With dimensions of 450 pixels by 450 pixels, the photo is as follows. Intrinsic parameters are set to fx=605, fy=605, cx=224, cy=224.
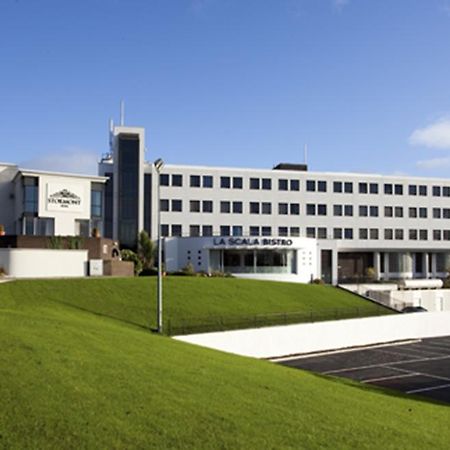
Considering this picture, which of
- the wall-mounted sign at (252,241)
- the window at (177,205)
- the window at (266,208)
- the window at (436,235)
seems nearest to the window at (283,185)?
the window at (266,208)

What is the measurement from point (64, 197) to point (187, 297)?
14.1 metres

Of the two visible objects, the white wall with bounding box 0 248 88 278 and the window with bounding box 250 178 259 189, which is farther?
the window with bounding box 250 178 259 189

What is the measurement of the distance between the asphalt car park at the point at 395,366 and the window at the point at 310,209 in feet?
140

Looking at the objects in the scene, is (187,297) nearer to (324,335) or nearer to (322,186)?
(324,335)

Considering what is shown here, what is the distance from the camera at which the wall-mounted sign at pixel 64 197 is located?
1889 inches

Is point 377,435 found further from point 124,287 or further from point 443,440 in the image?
point 124,287

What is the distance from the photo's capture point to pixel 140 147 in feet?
248

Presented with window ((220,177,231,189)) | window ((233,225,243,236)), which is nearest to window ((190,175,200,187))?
window ((220,177,231,189))

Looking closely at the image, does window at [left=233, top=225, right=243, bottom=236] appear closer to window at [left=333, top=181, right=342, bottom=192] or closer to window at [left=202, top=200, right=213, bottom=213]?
window at [left=202, top=200, right=213, bottom=213]

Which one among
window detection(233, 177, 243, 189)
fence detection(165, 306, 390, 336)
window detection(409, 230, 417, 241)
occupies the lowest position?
fence detection(165, 306, 390, 336)

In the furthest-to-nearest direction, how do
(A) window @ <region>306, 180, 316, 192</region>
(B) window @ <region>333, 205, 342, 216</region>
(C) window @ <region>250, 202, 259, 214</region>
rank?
(B) window @ <region>333, 205, 342, 216</region> < (A) window @ <region>306, 180, 316, 192</region> < (C) window @ <region>250, 202, 259, 214</region>

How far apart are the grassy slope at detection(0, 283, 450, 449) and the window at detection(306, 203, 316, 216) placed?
67.9m

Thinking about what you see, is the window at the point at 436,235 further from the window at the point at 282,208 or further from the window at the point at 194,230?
the window at the point at 194,230

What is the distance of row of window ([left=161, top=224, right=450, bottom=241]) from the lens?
261 feet
